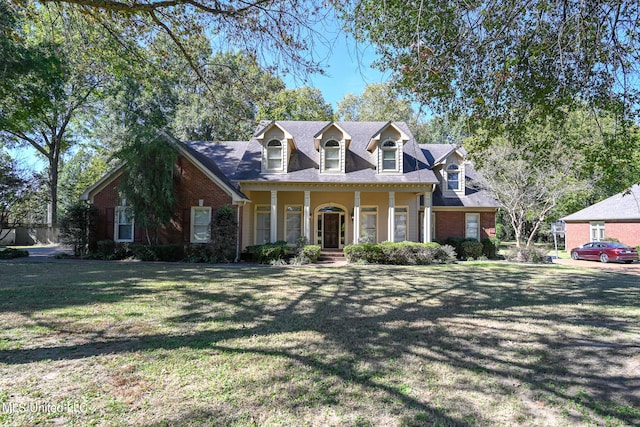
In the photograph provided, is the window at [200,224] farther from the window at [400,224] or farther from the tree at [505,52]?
the tree at [505,52]

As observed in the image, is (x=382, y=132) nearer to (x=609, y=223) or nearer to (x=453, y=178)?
(x=453, y=178)

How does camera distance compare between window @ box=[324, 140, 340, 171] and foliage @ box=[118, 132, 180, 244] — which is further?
window @ box=[324, 140, 340, 171]

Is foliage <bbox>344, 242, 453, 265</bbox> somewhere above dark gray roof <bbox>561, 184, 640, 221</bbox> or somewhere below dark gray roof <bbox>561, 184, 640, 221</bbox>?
below

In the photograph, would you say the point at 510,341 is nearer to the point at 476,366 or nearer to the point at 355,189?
the point at 476,366

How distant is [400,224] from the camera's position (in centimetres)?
1864

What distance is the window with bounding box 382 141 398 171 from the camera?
1750 centimetres

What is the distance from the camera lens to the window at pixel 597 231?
2395 centimetres

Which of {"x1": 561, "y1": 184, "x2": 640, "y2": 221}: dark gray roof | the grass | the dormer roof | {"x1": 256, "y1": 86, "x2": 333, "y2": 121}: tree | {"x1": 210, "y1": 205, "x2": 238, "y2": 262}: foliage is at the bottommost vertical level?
the grass

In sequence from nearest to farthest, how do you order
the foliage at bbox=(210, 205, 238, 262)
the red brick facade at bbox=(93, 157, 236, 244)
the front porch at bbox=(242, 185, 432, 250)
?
the foliage at bbox=(210, 205, 238, 262), the red brick facade at bbox=(93, 157, 236, 244), the front porch at bbox=(242, 185, 432, 250)

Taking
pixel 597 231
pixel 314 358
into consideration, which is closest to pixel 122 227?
pixel 314 358

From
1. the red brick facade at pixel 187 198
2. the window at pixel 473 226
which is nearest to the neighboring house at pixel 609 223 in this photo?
the window at pixel 473 226

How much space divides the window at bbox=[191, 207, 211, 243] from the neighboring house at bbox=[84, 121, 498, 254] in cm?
5

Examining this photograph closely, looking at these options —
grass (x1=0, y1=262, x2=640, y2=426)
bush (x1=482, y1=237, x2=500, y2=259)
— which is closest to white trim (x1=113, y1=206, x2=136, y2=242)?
grass (x1=0, y1=262, x2=640, y2=426)

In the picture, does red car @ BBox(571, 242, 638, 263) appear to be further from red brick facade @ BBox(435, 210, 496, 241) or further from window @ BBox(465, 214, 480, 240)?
window @ BBox(465, 214, 480, 240)
